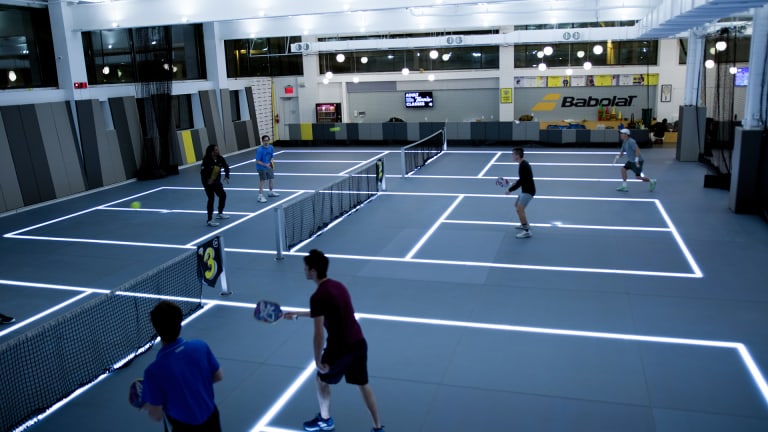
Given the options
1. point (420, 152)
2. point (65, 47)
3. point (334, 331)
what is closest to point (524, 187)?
point (334, 331)

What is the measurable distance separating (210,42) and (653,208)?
62.0ft

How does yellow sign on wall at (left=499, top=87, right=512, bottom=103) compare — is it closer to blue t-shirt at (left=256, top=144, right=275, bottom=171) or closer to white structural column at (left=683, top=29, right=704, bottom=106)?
white structural column at (left=683, top=29, right=704, bottom=106)

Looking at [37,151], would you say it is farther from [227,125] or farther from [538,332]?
[538,332]

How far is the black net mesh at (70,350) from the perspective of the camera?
6.62 m

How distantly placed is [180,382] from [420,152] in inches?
744

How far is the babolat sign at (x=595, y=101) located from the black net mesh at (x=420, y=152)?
736 centimetres

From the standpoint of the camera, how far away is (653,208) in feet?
49.4

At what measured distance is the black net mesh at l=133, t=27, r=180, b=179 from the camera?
861 inches

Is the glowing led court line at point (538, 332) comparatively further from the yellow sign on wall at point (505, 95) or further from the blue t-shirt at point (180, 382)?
the yellow sign on wall at point (505, 95)

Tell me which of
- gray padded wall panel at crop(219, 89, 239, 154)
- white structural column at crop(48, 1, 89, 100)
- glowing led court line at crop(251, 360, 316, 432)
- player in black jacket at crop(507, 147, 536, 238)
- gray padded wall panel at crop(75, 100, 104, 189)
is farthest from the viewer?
gray padded wall panel at crop(219, 89, 239, 154)

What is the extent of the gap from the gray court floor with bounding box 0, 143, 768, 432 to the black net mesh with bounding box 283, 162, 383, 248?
0.40 metres

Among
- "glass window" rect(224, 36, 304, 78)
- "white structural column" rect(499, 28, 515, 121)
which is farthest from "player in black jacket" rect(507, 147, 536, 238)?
"glass window" rect(224, 36, 304, 78)

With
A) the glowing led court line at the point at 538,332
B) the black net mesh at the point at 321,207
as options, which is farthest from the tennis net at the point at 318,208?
the glowing led court line at the point at 538,332

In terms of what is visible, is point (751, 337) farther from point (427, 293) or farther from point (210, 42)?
point (210, 42)
